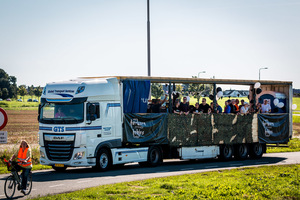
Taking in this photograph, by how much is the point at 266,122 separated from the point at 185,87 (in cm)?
502

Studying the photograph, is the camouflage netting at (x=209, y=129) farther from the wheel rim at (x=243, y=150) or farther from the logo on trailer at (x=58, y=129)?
the logo on trailer at (x=58, y=129)

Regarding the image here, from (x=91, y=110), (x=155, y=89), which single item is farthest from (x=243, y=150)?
(x=91, y=110)

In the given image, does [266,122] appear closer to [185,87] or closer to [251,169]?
[185,87]

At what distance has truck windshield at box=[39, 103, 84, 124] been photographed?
54.2 ft

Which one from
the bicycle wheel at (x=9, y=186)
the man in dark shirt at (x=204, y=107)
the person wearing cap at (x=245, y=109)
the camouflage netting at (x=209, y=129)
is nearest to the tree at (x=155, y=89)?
the camouflage netting at (x=209, y=129)

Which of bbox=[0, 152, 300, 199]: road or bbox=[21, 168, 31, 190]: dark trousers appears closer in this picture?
bbox=[21, 168, 31, 190]: dark trousers

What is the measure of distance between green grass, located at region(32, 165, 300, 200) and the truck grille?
3708mm

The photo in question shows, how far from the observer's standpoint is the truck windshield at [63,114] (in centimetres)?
1652

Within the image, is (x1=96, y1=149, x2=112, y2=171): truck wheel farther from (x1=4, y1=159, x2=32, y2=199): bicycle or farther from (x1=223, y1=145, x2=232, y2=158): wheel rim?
(x1=223, y1=145, x2=232, y2=158): wheel rim

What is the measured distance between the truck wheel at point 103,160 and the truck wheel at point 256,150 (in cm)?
918

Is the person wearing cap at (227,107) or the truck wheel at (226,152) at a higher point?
the person wearing cap at (227,107)

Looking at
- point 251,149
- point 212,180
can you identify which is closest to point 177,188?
point 212,180

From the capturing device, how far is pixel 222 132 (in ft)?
72.8

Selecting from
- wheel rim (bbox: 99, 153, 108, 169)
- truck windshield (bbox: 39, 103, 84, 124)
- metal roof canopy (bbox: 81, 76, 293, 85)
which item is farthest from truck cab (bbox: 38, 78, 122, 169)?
metal roof canopy (bbox: 81, 76, 293, 85)
